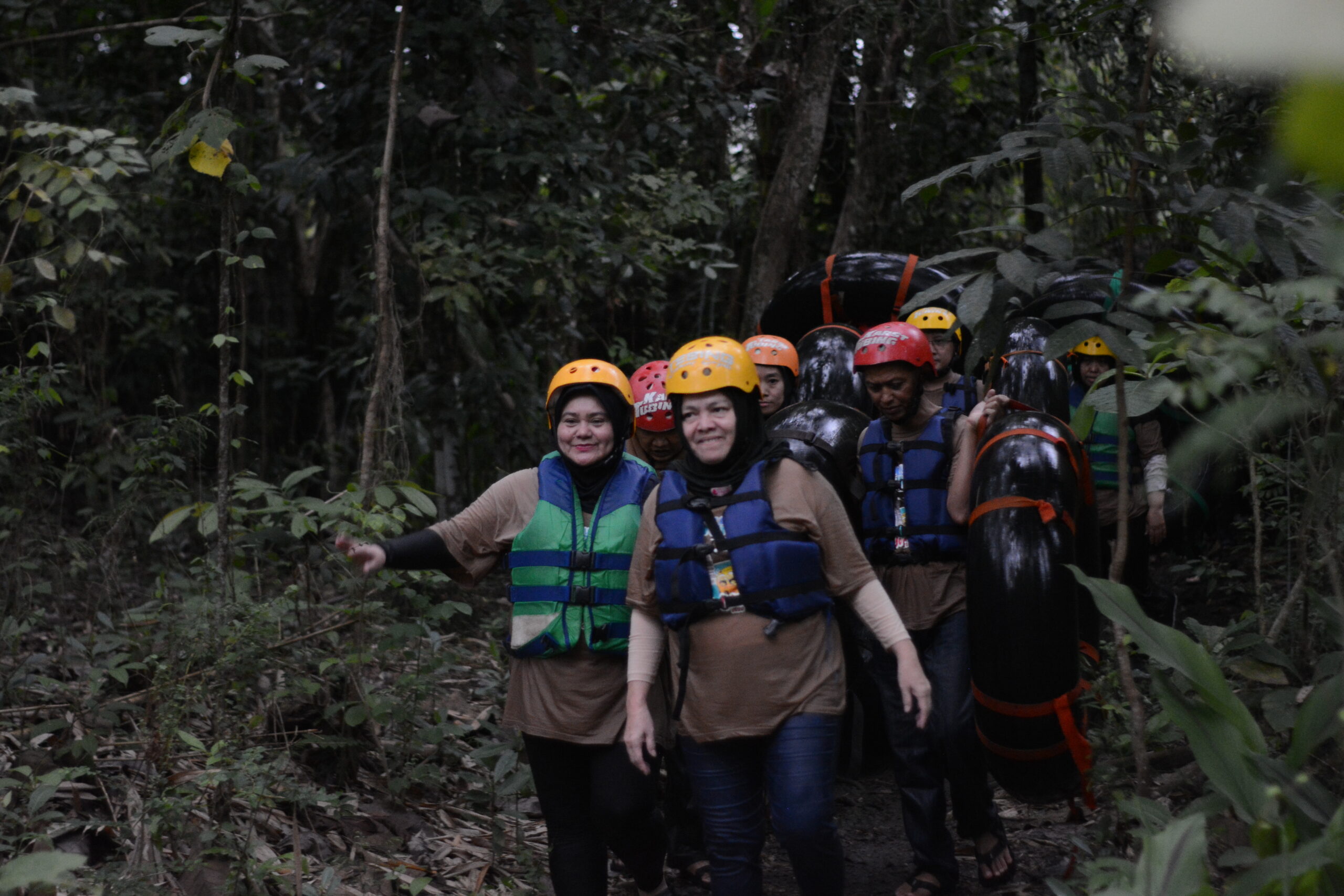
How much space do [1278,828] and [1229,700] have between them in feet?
1.27

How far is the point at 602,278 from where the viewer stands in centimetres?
767

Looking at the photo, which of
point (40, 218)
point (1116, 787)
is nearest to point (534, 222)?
point (40, 218)

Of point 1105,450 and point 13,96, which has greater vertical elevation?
point 13,96

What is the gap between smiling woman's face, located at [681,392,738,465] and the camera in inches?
136

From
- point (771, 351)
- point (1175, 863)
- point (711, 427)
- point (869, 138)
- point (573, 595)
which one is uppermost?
point (869, 138)

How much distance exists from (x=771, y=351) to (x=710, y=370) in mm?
1973

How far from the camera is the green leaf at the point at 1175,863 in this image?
2.27m

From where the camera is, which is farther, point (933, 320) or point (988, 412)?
point (933, 320)

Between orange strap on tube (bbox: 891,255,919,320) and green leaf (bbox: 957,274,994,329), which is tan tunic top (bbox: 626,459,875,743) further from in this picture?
orange strap on tube (bbox: 891,255,919,320)

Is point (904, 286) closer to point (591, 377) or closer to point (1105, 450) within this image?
point (1105, 450)

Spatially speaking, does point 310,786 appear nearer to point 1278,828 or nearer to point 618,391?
point 618,391

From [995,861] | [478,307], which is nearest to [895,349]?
[995,861]

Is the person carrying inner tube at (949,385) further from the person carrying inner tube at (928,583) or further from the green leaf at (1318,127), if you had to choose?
the green leaf at (1318,127)

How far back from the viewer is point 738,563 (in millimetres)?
3338
